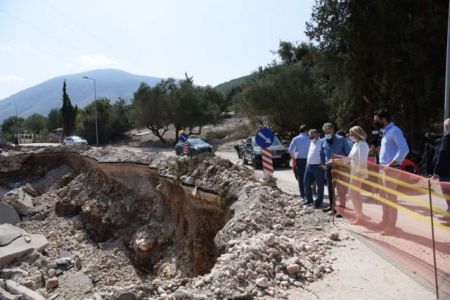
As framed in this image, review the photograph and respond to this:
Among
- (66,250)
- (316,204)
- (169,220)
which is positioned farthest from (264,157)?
→ (66,250)

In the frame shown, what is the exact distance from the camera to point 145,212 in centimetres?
1838

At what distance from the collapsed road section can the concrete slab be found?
8 cm

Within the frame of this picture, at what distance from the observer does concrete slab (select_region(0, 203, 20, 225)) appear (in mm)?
23062

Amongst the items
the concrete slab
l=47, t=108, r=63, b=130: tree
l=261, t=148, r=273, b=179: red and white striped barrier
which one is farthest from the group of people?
l=47, t=108, r=63, b=130: tree

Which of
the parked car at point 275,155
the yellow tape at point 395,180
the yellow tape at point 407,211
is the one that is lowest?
the parked car at point 275,155

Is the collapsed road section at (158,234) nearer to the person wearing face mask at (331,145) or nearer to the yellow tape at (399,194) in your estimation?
the yellow tape at (399,194)

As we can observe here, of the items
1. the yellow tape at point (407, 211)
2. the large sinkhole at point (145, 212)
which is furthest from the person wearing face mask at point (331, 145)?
the large sinkhole at point (145, 212)

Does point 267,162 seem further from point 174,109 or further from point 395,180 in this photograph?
point 174,109

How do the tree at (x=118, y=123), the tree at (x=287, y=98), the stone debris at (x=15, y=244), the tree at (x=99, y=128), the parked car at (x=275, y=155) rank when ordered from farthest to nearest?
the tree at (x=118, y=123) → the tree at (x=99, y=128) → the tree at (x=287, y=98) → the parked car at (x=275, y=155) → the stone debris at (x=15, y=244)

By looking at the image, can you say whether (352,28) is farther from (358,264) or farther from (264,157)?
(358,264)

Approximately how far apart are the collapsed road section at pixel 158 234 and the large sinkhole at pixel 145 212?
51 millimetres

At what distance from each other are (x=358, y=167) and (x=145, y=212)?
41.2 ft

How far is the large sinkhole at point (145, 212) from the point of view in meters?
12.4

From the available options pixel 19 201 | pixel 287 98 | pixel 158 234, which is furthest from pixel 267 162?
pixel 287 98
